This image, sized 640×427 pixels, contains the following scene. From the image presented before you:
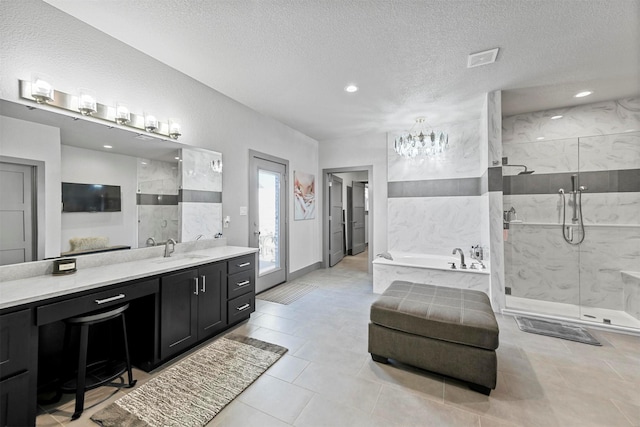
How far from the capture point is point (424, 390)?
1.85 meters

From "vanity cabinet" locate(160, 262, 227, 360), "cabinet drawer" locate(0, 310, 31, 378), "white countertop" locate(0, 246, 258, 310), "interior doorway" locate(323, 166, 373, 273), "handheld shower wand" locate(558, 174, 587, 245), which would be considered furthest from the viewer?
"interior doorway" locate(323, 166, 373, 273)

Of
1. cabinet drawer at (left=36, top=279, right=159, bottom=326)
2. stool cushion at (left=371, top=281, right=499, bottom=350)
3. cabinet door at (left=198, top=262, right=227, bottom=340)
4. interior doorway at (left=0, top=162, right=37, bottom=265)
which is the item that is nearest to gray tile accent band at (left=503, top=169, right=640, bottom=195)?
stool cushion at (left=371, top=281, right=499, bottom=350)

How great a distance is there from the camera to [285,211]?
4.61m

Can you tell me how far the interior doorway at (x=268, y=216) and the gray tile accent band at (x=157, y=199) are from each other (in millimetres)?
1186

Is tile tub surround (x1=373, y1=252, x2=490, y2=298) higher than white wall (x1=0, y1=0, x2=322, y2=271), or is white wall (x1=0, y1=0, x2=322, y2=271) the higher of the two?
white wall (x1=0, y1=0, x2=322, y2=271)

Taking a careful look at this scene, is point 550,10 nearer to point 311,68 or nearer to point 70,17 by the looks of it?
point 311,68

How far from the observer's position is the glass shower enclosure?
3221 millimetres

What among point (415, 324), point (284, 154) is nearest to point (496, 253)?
point (415, 324)

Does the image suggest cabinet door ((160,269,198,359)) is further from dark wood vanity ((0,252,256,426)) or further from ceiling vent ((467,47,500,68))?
ceiling vent ((467,47,500,68))

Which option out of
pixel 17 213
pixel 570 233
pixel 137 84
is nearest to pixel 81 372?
pixel 17 213

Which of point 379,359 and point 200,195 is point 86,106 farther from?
point 379,359

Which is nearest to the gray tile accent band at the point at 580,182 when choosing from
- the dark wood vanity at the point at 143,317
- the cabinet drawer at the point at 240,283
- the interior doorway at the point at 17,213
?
the cabinet drawer at the point at 240,283

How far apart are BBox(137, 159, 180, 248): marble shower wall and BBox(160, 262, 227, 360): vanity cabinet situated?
0.66m

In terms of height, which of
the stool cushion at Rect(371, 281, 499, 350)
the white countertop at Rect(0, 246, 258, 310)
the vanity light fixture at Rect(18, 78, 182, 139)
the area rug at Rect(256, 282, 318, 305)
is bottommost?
the area rug at Rect(256, 282, 318, 305)
